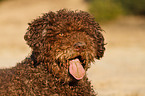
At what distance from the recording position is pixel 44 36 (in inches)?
208

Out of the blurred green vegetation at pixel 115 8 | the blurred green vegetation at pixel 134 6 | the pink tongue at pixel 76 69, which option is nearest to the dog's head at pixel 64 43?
the pink tongue at pixel 76 69

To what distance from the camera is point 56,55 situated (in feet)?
16.9

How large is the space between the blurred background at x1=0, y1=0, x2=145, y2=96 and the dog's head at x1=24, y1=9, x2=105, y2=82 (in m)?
3.17

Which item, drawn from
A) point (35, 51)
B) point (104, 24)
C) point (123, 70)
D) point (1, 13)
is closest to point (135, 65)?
point (123, 70)

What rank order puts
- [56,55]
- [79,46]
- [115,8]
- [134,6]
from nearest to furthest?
1. [79,46]
2. [56,55]
3. [115,8]
4. [134,6]

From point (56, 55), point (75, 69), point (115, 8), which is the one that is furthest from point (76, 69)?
point (115, 8)

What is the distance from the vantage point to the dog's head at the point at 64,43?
511 cm

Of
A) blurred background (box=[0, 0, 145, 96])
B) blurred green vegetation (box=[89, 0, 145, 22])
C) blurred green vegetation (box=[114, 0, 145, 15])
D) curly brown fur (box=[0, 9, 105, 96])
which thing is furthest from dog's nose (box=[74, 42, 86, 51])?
blurred green vegetation (box=[114, 0, 145, 15])

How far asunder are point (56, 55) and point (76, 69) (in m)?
0.38

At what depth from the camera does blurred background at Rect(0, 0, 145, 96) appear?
A: 12421mm

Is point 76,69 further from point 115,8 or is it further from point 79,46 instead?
point 115,8

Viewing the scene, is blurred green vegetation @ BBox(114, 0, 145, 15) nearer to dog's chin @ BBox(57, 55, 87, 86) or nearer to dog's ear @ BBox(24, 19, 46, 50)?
dog's ear @ BBox(24, 19, 46, 50)

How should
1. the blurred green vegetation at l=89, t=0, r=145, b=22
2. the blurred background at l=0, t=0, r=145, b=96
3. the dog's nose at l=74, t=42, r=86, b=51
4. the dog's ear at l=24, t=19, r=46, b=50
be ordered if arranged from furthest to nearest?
the blurred green vegetation at l=89, t=0, r=145, b=22, the blurred background at l=0, t=0, r=145, b=96, the dog's ear at l=24, t=19, r=46, b=50, the dog's nose at l=74, t=42, r=86, b=51

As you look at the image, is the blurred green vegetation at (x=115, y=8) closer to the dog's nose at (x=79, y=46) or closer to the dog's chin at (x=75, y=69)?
the dog's chin at (x=75, y=69)
